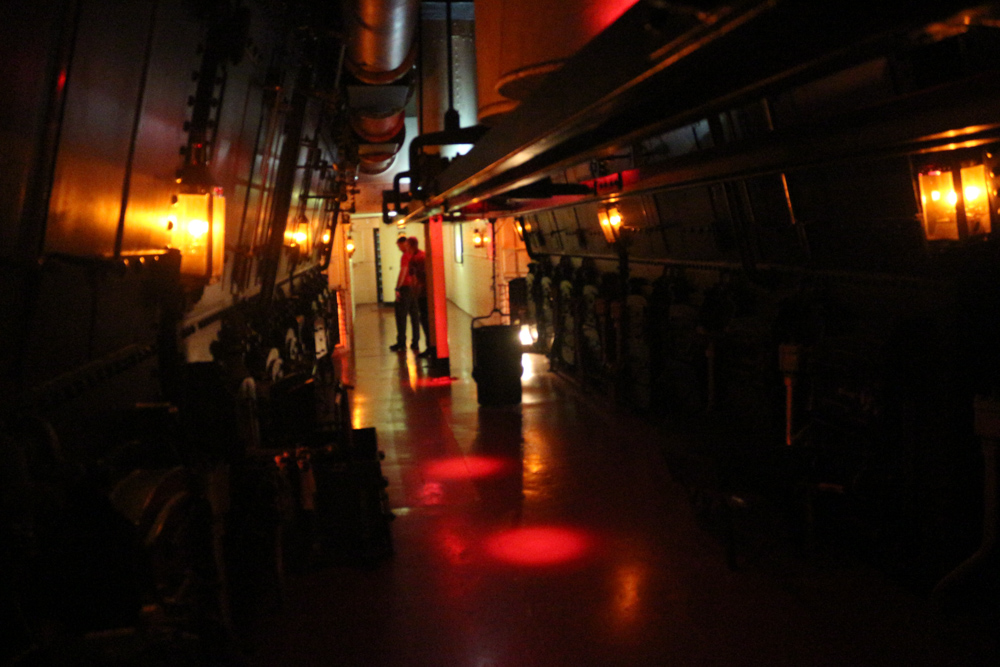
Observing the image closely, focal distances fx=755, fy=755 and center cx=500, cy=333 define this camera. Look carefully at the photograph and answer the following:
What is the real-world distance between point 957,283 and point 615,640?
270cm

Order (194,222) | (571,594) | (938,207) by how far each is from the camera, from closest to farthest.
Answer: (194,222) → (938,207) → (571,594)

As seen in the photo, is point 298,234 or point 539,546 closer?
→ point 539,546

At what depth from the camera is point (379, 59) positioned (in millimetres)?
5684

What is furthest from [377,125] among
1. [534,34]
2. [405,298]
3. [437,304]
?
[534,34]

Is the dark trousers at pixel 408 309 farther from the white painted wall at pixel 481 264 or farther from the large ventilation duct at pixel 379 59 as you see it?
the large ventilation duct at pixel 379 59

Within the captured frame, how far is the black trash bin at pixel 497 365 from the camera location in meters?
9.85

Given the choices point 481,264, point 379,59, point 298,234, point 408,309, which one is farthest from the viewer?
point 481,264

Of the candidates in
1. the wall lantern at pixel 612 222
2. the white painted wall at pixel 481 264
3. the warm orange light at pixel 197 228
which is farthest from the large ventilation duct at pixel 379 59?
the white painted wall at pixel 481 264

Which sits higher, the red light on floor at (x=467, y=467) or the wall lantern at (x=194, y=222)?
the wall lantern at (x=194, y=222)

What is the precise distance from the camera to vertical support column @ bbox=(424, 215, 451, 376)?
1209 centimetres

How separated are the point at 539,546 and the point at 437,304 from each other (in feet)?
23.8

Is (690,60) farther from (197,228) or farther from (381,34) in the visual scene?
(381,34)

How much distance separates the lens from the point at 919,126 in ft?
10.6

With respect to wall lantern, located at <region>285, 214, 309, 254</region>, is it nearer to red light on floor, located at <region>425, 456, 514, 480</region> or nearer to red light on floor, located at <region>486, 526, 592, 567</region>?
red light on floor, located at <region>425, 456, 514, 480</region>
